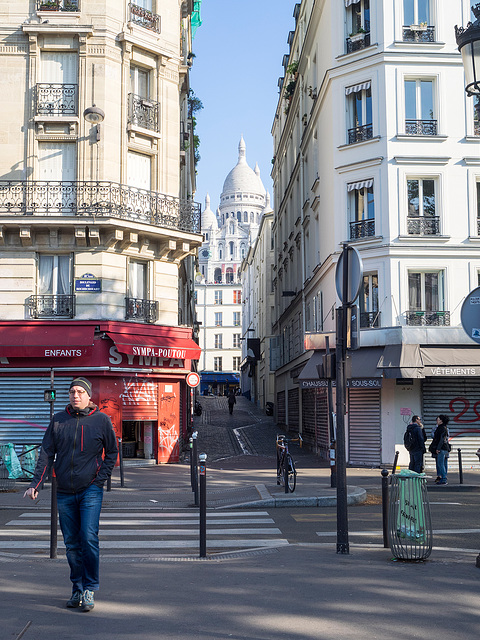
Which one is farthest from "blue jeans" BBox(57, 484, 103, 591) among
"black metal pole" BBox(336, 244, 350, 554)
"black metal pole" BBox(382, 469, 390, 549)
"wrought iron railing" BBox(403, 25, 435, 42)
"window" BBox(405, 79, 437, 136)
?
"wrought iron railing" BBox(403, 25, 435, 42)

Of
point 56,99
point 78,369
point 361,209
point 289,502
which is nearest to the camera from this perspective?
point 289,502

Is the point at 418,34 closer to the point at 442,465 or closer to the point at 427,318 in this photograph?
the point at 427,318

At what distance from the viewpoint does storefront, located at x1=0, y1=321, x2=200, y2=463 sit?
71.6ft

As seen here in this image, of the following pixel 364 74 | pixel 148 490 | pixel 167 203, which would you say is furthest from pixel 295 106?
pixel 148 490

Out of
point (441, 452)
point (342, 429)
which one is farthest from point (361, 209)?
point (342, 429)

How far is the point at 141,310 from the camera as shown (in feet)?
77.1

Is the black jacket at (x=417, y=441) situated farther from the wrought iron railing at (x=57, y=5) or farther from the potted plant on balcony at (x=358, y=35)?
the wrought iron railing at (x=57, y=5)

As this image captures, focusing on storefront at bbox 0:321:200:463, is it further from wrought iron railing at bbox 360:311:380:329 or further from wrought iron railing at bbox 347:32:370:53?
wrought iron railing at bbox 347:32:370:53

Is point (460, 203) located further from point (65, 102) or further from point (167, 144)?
point (65, 102)

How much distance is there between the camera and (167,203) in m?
24.3

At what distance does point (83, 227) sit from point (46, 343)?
136 inches

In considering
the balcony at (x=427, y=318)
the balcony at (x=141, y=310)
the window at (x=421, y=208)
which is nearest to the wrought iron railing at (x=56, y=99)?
the balcony at (x=141, y=310)

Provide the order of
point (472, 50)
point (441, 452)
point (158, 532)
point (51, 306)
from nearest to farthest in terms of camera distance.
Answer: point (472, 50) → point (158, 532) → point (441, 452) → point (51, 306)

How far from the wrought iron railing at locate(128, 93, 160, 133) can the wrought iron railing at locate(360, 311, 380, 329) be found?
8.68 metres
